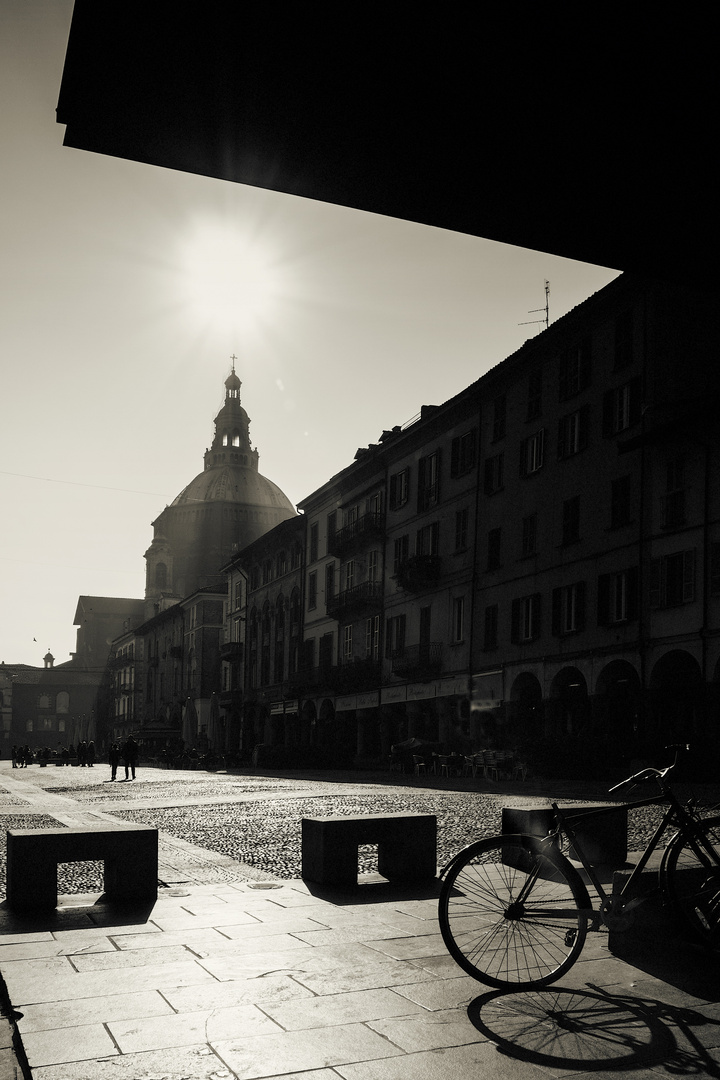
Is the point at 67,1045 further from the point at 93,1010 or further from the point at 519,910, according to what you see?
the point at 519,910

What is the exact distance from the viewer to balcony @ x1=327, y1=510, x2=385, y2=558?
1862 inches

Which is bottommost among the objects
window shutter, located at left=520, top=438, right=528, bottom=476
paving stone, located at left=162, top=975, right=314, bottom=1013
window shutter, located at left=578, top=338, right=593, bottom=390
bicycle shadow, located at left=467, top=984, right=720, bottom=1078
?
paving stone, located at left=162, top=975, right=314, bottom=1013

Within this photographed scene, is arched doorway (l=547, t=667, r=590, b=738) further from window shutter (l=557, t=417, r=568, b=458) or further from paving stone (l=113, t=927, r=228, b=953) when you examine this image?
paving stone (l=113, t=927, r=228, b=953)

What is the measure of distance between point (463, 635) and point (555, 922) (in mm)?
33970

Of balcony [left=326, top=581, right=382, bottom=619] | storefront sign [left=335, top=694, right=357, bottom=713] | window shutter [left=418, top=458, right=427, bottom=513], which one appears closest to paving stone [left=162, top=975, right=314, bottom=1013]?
window shutter [left=418, top=458, right=427, bottom=513]

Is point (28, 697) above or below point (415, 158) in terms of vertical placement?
below

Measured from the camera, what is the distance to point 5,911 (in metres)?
7.42

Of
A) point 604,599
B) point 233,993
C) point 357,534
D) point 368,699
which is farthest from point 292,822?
point 357,534

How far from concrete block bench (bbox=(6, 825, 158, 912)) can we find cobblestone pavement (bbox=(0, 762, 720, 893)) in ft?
3.33

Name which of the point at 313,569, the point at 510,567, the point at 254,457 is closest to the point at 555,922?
the point at 510,567

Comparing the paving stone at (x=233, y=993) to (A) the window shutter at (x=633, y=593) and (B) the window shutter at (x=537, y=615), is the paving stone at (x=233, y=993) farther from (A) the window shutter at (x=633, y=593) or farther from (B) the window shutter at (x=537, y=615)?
(B) the window shutter at (x=537, y=615)

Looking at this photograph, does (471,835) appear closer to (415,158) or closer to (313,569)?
(415,158)

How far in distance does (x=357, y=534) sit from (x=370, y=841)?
A: 131 feet

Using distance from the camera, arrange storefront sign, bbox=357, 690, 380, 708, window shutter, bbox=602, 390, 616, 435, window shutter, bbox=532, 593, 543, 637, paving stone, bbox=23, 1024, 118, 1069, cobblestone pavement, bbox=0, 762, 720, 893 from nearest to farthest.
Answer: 1. paving stone, bbox=23, 1024, 118, 1069
2. cobblestone pavement, bbox=0, 762, 720, 893
3. window shutter, bbox=602, 390, 616, 435
4. window shutter, bbox=532, 593, 543, 637
5. storefront sign, bbox=357, 690, 380, 708
